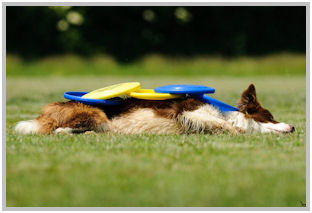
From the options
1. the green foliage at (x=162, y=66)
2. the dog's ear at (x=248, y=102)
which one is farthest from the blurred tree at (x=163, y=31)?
the dog's ear at (x=248, y=102)

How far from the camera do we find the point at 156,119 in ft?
18.8

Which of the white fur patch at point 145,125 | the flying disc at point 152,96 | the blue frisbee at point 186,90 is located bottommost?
the white fur patch at point 145,125

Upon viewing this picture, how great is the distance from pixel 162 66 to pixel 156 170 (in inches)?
867

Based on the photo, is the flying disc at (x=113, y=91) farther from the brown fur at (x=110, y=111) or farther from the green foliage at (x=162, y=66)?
the green foliage at (x=162, y=66)

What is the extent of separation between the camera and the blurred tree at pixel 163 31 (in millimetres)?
26875

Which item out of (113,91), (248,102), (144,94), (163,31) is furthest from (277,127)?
(163,31)

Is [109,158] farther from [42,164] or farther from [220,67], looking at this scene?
[220,67]

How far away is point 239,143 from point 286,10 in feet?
85.7

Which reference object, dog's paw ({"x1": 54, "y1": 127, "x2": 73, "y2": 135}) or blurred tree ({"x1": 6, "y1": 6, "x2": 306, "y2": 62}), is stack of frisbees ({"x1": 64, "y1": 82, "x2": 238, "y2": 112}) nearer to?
dog's paw ({"x1": 54, "y1": 127, "x2": 73, "y2": 135})

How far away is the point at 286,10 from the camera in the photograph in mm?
28797

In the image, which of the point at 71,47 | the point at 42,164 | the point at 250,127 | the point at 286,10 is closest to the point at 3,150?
the point at 42,164

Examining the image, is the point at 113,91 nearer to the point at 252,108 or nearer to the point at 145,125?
the point at 145,125

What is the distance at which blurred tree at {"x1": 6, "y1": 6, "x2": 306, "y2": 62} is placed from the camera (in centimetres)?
2688

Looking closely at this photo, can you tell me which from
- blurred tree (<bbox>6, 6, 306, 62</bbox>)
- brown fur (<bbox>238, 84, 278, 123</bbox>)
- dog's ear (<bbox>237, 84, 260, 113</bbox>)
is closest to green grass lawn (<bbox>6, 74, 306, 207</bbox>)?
brown fur (<bbox>238, 84, 278, 123</bbox>)
